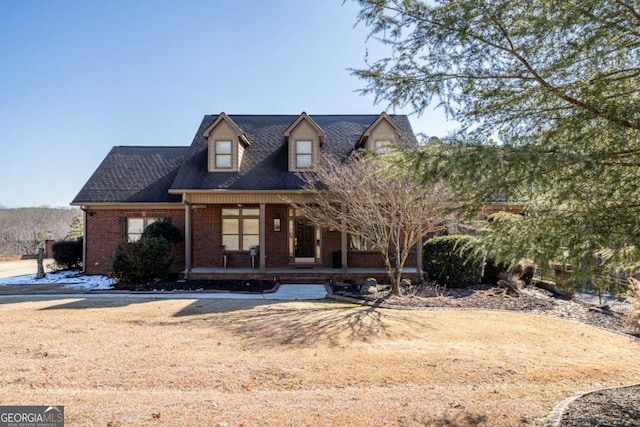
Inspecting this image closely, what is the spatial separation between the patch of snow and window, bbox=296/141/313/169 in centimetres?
861

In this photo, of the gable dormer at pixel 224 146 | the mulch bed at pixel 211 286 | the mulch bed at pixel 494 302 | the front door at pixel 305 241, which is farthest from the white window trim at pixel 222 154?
the mulch bed at pixel 494 302

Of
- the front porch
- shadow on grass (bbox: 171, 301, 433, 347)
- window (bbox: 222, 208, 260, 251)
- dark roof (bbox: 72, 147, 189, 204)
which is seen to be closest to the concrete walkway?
shadow on grass (bbox: 171, 301, 433, 347)

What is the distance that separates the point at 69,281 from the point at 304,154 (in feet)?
35.0

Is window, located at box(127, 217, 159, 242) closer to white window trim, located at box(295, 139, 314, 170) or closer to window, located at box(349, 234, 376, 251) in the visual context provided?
white window trim, located at box(295, 139, 314, 170)

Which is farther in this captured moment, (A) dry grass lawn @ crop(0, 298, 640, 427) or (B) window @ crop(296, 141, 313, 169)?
(B) window @ crop(296, 141, 313, 169)

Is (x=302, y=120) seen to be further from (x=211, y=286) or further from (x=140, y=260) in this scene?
(x=140, y=260)

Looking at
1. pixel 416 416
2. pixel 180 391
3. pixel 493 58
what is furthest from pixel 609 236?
pixel 180 391

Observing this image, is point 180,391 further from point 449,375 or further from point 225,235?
point 225,235

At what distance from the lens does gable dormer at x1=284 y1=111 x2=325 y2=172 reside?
1516cm

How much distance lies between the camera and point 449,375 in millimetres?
5094

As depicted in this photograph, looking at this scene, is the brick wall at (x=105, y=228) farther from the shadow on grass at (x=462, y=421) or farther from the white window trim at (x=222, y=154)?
the shadow on grass at (x=462, y=421)

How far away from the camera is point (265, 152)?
53.3 ft

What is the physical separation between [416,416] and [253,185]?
1166 cm

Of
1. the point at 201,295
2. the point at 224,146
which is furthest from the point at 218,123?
the point at 201,295
